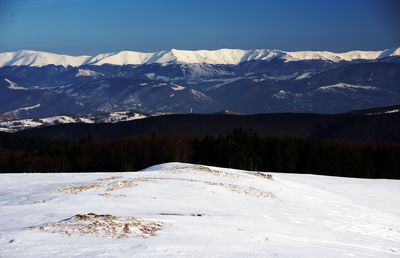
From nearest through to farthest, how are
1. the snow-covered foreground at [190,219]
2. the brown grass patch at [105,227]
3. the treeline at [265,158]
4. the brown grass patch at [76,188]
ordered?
the snow-covered foreground at [190,219], the brown grass patch at [105,227], the brown grass patch at [76,188], the treeline at [265,158]

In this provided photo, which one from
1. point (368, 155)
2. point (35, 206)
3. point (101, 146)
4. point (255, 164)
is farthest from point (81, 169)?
point (35, 206)

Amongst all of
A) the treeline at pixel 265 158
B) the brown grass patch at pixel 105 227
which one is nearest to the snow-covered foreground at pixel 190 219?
the brown grass patch at pixel 105 227

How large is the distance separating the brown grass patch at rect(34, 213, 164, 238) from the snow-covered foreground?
0.14 feet

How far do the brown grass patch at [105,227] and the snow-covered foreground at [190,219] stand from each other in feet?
0.14

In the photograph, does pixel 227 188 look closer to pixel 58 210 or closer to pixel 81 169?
pixel 58 210

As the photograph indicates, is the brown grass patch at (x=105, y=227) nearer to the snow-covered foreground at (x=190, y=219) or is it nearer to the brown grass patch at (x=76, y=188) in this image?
the snow-covered foreground at (x=190, y=219)

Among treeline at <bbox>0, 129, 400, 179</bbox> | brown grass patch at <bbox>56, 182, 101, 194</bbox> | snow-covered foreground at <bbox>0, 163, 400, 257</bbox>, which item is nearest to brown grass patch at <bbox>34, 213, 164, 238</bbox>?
snow-covered foreground at <bbox>0, 163, 400, 257</bbox>

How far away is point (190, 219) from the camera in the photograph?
23531mm

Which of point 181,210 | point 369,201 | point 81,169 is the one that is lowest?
point 81,169

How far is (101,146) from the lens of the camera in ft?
513

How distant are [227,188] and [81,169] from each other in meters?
106

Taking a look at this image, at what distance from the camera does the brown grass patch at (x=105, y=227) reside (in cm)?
1866

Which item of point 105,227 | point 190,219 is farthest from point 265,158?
point 105,227

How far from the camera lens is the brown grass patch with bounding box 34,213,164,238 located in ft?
61.2
